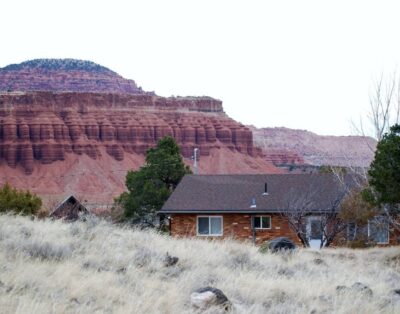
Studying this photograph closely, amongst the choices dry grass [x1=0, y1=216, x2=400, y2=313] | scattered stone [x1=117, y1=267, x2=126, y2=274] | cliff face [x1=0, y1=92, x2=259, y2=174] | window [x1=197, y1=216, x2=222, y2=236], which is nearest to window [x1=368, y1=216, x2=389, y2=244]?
window [x1=197, y1=216, x2=222, y2=236]

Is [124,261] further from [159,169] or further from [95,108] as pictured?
[95,108]

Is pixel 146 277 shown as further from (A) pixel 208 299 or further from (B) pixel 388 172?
(B) pixel 388 172

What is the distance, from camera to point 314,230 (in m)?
31.4

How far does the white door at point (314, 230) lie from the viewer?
99.8ft

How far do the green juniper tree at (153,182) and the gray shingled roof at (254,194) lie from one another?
3.71 m

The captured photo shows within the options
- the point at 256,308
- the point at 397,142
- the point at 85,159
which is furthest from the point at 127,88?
the point at 256,308

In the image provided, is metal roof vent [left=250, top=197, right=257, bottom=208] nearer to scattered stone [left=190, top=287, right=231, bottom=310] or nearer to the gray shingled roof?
the gray shingled roof

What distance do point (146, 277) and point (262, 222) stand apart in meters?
21.9

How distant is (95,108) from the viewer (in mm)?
143250

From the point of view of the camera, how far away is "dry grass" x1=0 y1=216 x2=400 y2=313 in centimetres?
884

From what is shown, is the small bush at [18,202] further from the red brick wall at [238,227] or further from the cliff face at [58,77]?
the cliff face at [58,77]

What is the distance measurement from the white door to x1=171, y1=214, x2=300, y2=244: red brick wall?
0.86 m

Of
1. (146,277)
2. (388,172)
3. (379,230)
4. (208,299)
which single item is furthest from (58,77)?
(208,299)

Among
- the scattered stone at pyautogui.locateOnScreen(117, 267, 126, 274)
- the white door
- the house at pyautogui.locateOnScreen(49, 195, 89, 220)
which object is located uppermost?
the house at pyautogui.locateOnScreen(49, 195, 89, 220)
